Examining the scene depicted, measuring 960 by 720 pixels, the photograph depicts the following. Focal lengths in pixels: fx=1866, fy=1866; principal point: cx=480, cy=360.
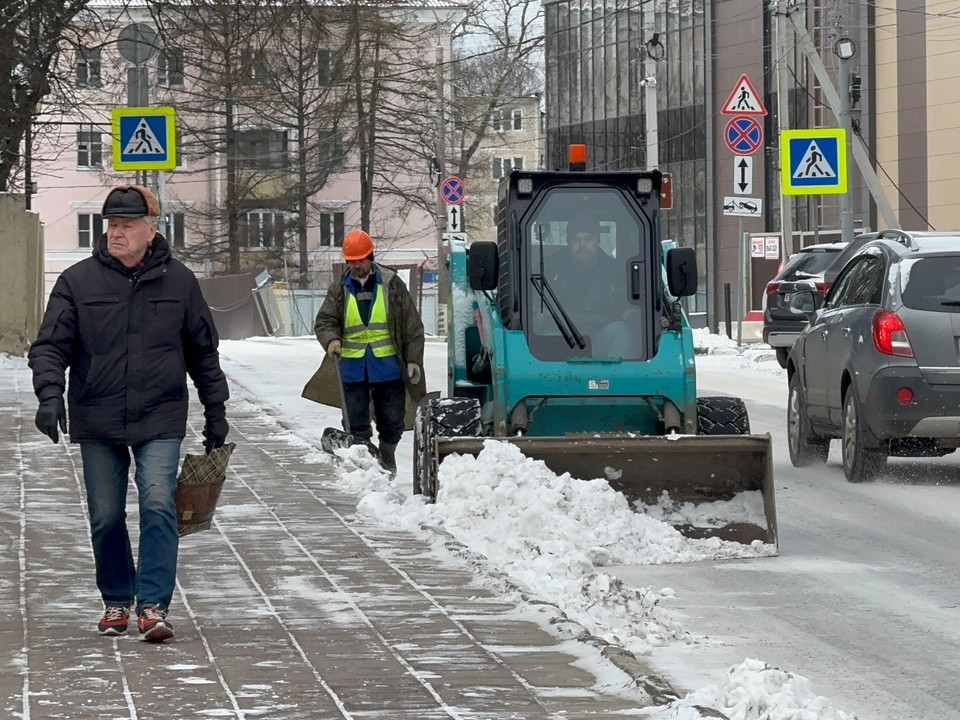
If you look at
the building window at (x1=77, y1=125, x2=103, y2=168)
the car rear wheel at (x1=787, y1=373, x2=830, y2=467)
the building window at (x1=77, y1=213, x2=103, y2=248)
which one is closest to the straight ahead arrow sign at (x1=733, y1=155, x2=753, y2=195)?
the car rear wheel at (x1=787, y1=373, x2=830, y2=467)

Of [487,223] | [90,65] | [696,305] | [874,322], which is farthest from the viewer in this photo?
[487,223]

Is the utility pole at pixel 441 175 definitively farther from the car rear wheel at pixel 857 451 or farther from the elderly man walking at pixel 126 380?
the elderly man walking at pixel 126 380

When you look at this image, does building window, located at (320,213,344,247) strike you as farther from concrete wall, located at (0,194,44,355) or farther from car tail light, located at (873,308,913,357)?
car tail light, located at (873,308,913,357)

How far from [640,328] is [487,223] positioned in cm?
6943

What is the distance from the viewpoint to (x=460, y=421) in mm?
11391

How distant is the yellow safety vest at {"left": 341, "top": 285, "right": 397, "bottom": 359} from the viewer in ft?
43.0

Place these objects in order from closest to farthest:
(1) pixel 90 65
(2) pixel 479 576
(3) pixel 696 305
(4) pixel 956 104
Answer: (2) pixel 479 576 < (1) pixel 90 65 < (4) pixel 956 104 < (3) pixel 696 305

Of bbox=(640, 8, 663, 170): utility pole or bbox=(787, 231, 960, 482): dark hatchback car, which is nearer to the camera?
bbox=(787, 231, 960, 482): dark hatchback car

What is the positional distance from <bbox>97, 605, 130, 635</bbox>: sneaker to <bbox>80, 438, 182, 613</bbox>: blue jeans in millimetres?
50

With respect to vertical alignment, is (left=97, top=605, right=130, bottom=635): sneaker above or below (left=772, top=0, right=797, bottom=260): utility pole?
below

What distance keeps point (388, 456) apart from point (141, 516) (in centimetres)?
625

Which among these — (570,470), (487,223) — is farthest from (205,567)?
(487,223)

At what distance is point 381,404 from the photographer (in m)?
13.4

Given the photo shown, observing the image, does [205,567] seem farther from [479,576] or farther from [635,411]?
[635,411]
